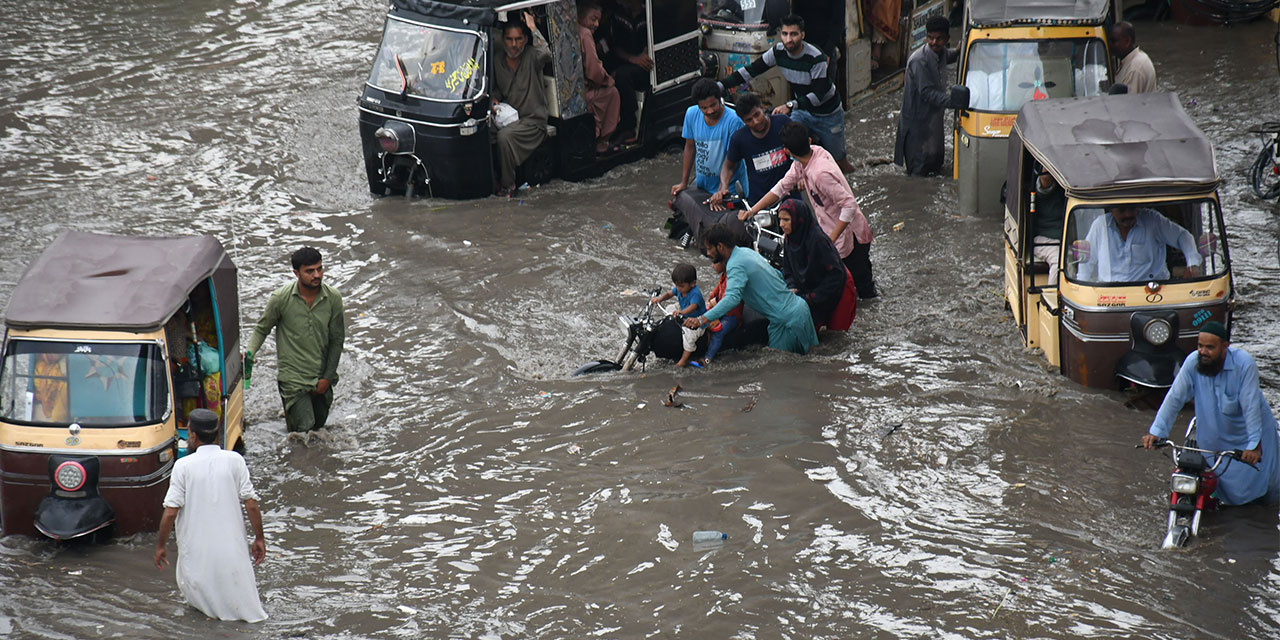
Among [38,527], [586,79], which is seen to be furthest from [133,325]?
[586,79]

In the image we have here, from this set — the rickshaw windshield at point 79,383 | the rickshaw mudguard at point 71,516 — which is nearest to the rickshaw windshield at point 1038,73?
the rickshaw windshield at point 79,383

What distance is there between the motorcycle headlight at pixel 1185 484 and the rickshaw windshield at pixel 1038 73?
627 cm

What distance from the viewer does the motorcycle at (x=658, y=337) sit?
9.62m

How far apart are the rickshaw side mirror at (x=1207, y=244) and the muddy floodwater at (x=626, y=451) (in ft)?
3.62

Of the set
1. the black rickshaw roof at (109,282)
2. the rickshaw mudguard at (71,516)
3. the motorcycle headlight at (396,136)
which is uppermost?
the black rickshaw roof at (109,282)

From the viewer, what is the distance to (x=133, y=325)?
748 cm

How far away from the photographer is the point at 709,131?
12.0 m

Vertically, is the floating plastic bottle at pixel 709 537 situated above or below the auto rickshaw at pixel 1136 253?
below

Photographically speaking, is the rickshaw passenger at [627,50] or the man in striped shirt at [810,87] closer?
the man in striped shirt at [810,87]

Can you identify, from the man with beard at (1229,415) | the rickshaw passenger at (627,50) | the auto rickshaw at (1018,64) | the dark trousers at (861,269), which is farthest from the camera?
the rickshaw passenger at (627,50)

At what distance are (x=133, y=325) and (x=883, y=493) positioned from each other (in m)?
4.49

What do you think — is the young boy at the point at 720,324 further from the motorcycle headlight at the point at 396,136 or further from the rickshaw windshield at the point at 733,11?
the rickshaw windshield at the point at 733,11

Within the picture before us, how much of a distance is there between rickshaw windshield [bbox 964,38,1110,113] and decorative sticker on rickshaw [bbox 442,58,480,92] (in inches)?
198

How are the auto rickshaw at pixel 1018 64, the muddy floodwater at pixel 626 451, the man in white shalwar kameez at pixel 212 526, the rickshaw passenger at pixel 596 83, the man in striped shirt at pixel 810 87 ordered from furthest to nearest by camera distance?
1. the rickshaw passenger at pixel 596 83
2. the man in striped shirt at pixel 810 87
3. the auto rickshaw at pixel 1018 64
4. the muddy floodwater at pixel 626 451
5. the man in white shalwar kameez at pixel 212 526
